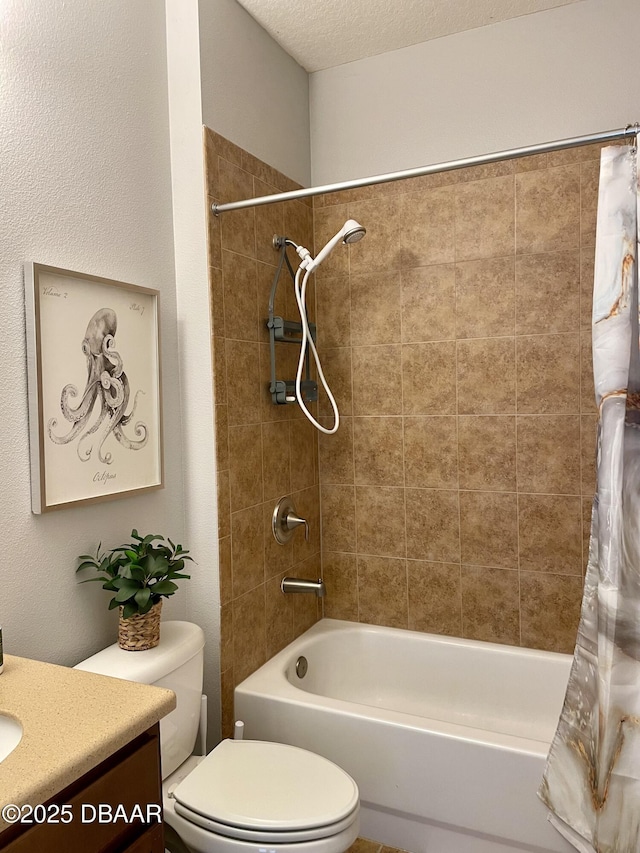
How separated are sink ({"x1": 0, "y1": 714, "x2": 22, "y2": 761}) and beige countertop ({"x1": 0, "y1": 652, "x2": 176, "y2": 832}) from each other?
0.02m

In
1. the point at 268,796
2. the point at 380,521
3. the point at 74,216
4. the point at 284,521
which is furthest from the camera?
the point at 380,521

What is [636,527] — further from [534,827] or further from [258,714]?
[258,714]

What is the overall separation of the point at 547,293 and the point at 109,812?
79.2 inches

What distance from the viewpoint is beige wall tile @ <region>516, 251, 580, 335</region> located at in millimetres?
2203

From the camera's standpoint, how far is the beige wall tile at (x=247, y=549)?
6.83ft

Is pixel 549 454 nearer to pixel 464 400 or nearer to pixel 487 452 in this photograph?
pixel 487 452

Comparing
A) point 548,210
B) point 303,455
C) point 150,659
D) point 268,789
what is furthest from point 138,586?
point 548,210

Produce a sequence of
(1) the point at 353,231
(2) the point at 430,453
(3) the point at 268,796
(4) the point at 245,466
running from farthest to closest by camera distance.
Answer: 1. (2) the point at 430,453
2. (4) the point at 245,466
3. (1) the point at 353,231
4. (3) the point at 268,796

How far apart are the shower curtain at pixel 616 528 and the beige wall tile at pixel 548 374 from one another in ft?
2.21

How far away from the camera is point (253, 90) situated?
2246mm

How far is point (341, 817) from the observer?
4.70 feet

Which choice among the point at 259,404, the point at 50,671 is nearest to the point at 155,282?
the point at 259,404

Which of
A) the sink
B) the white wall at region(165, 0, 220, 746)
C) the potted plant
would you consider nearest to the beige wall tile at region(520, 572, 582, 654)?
the white wall at region(165, 0, 220, 746)

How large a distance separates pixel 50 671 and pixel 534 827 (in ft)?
4.31
